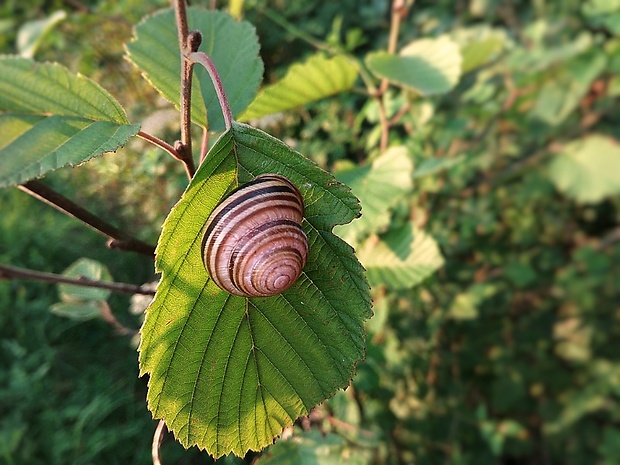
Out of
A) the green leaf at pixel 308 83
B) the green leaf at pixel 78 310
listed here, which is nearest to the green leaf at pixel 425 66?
the green leaf at pixel 308 83

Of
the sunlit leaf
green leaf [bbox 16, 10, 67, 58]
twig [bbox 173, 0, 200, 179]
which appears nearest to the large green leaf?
twig [bbox 173, 0, 200, 179]

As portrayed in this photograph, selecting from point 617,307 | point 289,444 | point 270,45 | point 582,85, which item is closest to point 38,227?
point 270,45

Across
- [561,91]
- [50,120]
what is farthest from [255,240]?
[561,91]

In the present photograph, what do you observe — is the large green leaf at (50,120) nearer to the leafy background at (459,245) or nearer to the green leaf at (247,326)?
the green leaf at (247,326)

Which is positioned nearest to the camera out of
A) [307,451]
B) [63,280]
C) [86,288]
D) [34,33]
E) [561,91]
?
[63,280]

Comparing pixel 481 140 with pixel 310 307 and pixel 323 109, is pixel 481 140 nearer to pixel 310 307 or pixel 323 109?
pixel 323 109

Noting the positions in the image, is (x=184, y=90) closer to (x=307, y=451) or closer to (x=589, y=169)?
(x=307, y=451)

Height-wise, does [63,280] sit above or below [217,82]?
below
